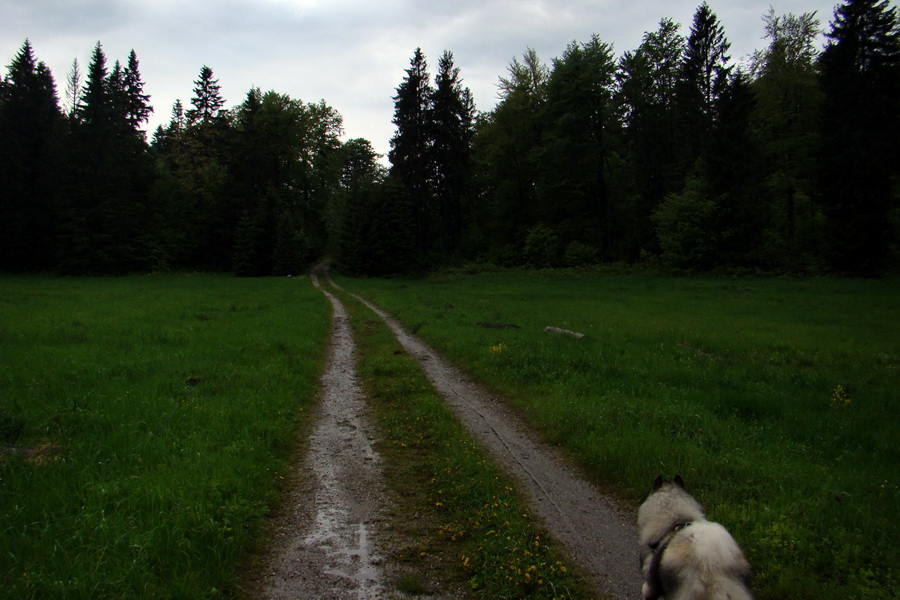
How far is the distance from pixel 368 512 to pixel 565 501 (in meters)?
2.46

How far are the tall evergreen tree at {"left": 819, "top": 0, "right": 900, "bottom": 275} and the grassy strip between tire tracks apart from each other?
43929 millimetres

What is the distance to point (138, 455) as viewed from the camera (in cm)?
669

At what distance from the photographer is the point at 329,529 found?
5430 millimetres

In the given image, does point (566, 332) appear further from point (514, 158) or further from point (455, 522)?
point (514, 158)

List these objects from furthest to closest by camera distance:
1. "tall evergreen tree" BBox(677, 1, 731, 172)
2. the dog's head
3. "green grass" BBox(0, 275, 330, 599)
Result: "tall evergreen tree" BBox(677, 1, 731, 172), "green grass" BBox(0, 275, 330, 599), the dog's head

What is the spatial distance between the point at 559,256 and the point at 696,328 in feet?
135

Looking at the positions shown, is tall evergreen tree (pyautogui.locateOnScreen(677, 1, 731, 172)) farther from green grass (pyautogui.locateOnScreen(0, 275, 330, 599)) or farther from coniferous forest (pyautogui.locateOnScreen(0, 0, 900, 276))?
green grass (pyautogui.locateOnScreen(0, 275, 330, 599))

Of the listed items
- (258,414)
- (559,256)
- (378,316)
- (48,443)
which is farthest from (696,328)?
(559,256)

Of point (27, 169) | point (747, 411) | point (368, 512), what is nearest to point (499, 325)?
point (747, 411)

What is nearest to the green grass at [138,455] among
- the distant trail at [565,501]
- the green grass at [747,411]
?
the distant trail at [565,501]

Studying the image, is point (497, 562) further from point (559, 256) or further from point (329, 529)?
point (559, 256)

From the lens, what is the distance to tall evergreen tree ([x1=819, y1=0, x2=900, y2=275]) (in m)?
38.3

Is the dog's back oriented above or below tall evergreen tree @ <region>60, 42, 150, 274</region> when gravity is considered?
below

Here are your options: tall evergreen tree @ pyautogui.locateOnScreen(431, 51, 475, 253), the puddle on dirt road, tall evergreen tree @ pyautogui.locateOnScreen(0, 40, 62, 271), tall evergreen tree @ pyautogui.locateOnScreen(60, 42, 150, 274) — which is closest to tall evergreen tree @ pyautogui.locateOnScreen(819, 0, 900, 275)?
tall evergreen tree @ pyautogui.locateOnScreen(431, 51, 475, 253)
